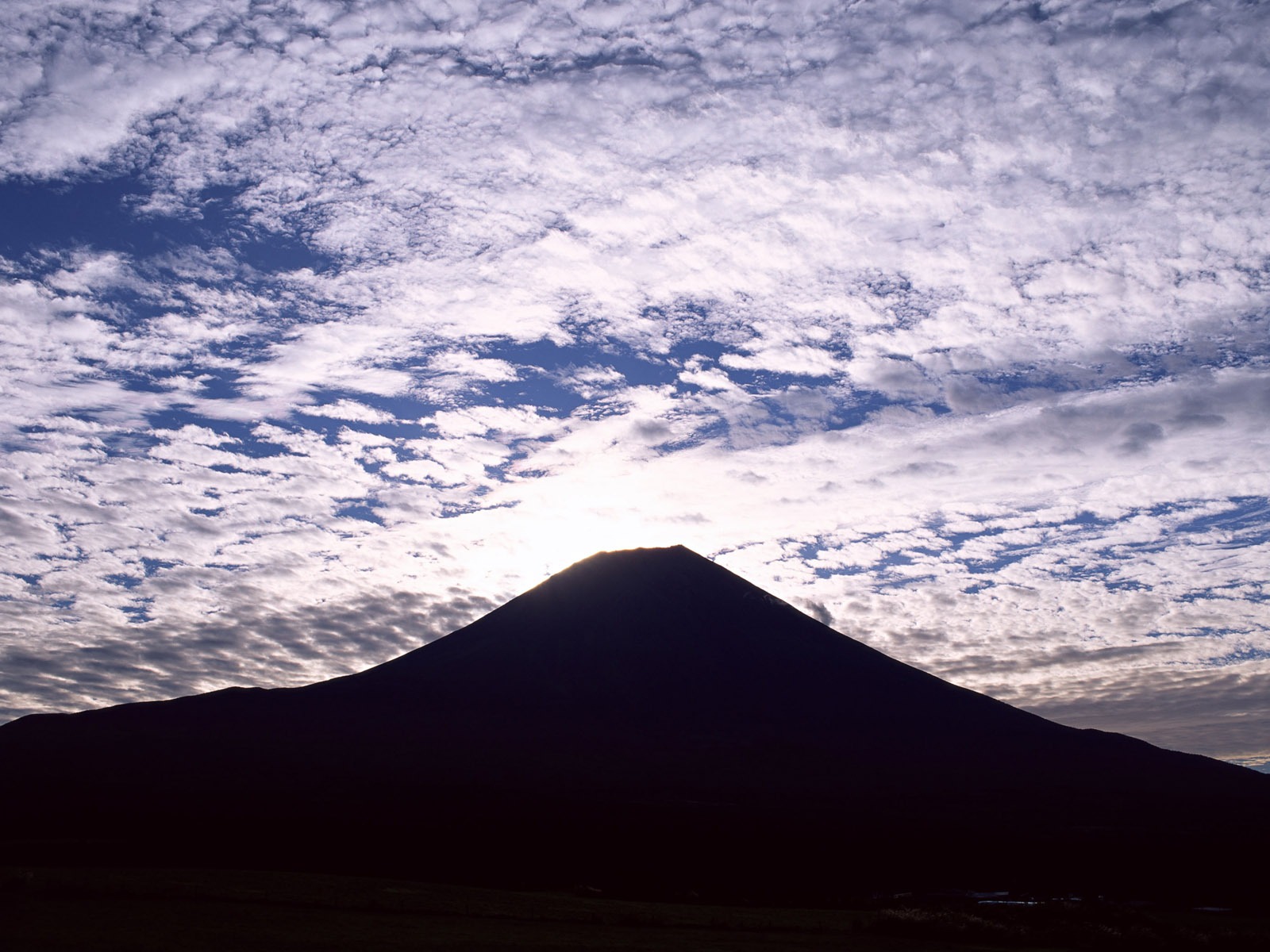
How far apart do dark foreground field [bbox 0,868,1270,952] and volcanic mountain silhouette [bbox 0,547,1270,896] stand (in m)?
21.7

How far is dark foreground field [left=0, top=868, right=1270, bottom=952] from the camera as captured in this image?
3572cm

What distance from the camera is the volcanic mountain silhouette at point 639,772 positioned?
87188 mm

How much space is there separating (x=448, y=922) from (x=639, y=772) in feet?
288

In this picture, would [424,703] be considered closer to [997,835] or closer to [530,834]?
[530,834]

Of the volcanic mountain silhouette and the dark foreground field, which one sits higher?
the volcanic mountain silhouette

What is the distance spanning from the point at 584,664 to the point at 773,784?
5011cm

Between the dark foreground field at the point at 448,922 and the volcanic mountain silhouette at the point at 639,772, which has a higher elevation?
the volcanic mountain silhouette at the point at 639,772

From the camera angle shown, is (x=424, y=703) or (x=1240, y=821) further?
(x=424, y=703)

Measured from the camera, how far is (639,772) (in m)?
128

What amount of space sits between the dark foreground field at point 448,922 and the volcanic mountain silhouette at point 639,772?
2173 cm

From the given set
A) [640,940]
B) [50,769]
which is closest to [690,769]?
[50,769]

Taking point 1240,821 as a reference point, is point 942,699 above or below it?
above

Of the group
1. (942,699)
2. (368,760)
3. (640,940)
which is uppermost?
(942,699)

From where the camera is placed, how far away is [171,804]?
94688 mm
